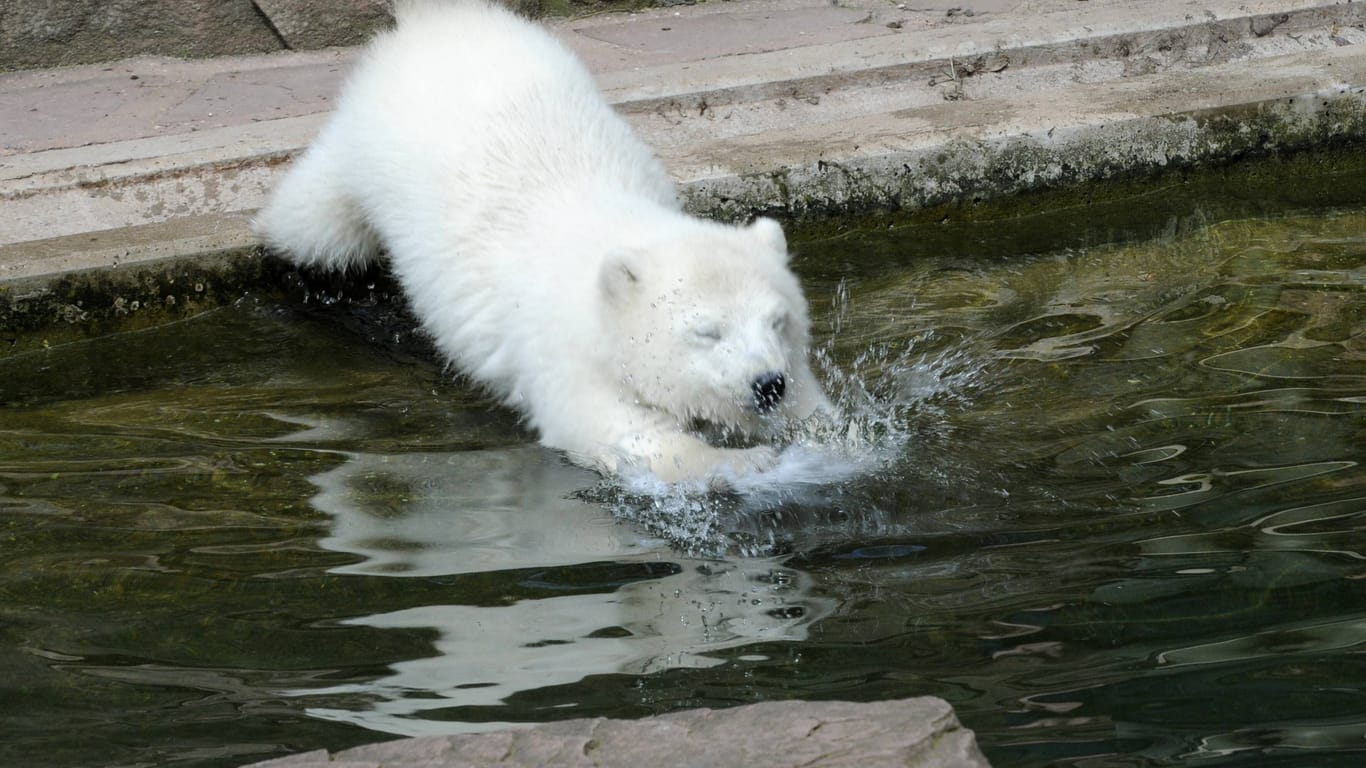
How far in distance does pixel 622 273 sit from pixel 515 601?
3.24 feet

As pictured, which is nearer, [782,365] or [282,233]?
[782,365]

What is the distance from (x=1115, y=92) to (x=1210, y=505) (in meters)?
2.86

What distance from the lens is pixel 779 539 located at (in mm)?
3152

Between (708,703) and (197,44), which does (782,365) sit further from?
(197,44)

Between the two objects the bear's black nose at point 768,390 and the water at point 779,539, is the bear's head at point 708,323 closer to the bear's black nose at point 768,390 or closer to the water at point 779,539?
the bear's black nose at point 768,390

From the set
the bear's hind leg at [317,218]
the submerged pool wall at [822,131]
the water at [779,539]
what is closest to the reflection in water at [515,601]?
the water at [779,539]

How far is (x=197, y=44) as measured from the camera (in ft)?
21.8

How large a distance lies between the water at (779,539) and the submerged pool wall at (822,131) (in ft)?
0.82

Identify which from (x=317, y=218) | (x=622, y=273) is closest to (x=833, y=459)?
(x=622, y=273)

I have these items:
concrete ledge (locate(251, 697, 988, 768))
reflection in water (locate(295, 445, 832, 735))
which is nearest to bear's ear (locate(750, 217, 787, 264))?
reflection in water (locate(295, 445, 832, 735))

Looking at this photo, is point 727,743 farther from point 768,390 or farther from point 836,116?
point 836,116

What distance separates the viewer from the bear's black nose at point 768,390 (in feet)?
11.1

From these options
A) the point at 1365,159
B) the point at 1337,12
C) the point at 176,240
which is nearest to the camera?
the point at 176,240

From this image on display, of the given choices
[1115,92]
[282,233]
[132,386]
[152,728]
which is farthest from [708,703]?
[1115,92]
